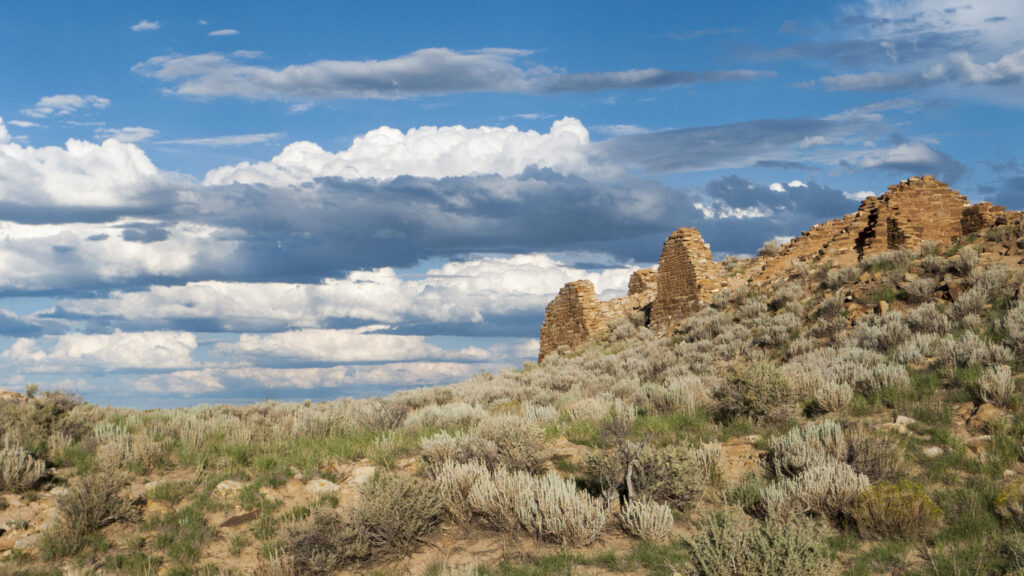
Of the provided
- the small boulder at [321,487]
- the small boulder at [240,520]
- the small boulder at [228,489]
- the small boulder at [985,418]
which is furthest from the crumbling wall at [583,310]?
the small boulder at [240,520]

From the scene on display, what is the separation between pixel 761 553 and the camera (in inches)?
213

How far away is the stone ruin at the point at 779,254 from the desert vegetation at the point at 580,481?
10.2 m

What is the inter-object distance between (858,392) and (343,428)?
9337 millimetres

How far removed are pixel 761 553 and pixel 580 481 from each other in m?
3.49

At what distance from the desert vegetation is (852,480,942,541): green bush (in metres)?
0.02

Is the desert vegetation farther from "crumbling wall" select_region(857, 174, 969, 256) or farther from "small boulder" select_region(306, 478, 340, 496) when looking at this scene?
"crumbling wall" select_region(857, 174, 969, 256)

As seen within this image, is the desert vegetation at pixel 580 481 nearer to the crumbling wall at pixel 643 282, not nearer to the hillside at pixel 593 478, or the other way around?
the hillside at pixel 593 478

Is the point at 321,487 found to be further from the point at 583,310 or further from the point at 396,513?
the point at 583,310

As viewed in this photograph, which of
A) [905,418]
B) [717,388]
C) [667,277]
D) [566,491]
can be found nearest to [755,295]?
[667,277]

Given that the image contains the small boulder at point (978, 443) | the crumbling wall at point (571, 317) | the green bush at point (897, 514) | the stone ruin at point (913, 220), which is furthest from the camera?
the crumbling wall at point (571, 317)

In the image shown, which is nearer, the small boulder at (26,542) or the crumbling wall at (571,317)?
the small boulder at (26,542)

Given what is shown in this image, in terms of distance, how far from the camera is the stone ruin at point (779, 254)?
23250 millimetres

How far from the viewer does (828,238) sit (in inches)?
1051

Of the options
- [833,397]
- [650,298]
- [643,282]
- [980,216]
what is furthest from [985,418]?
[643,282]
